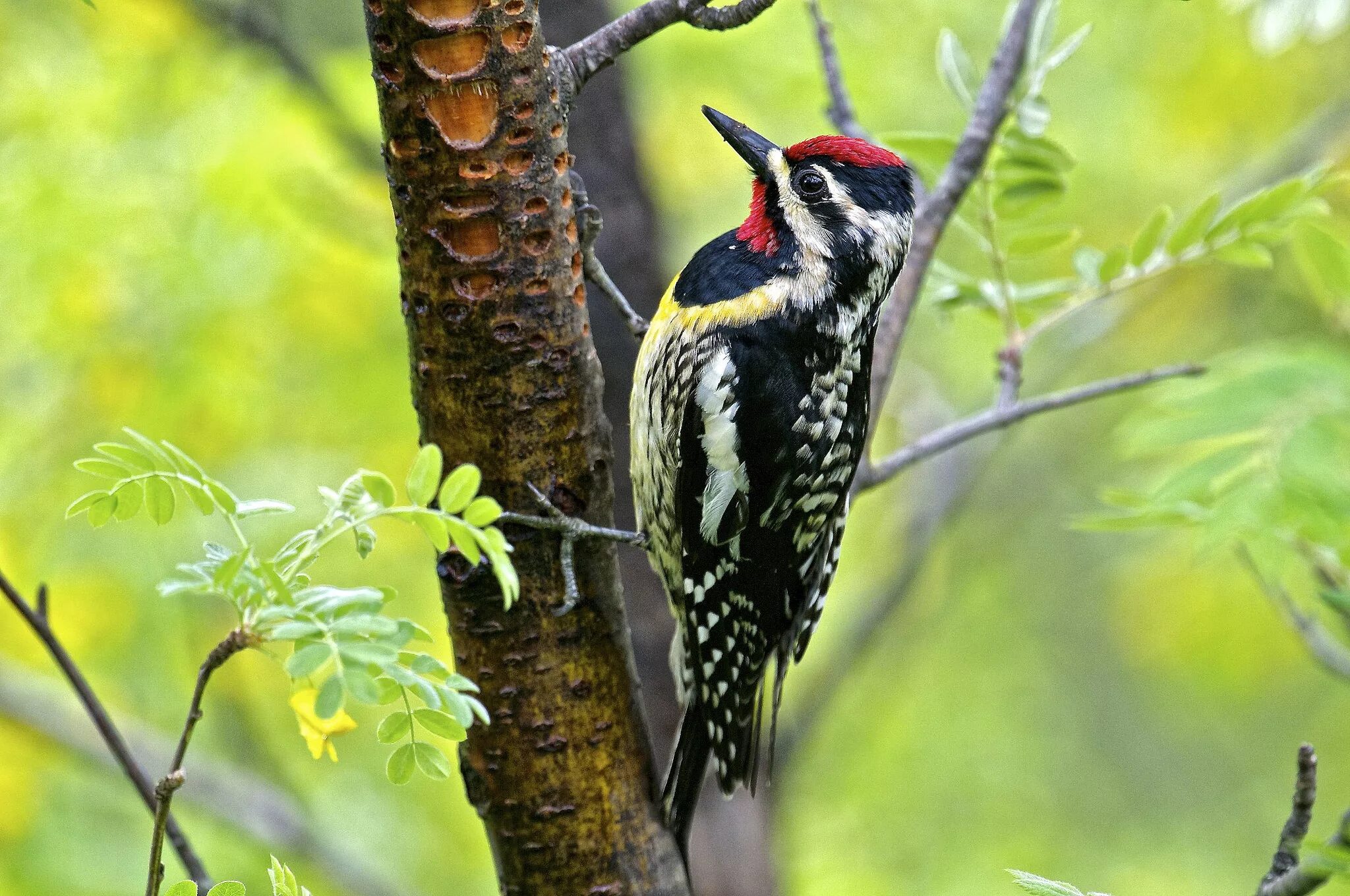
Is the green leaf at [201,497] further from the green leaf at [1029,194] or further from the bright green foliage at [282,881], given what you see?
the green leaf at [1029,194]

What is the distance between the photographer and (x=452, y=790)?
4348mm

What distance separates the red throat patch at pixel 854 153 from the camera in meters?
2.35

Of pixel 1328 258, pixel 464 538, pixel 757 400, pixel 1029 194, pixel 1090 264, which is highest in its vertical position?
pixel 1029 194

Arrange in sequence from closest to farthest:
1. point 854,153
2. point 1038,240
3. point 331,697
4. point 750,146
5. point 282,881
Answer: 1. point 331,697
2. point 282,881
3. point 854,153
4. point 750,146
5. point 1038,240

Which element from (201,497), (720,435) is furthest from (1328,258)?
(201,497)

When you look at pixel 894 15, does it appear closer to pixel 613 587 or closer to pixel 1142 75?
→ pixel 1142 75

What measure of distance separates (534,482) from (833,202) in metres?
1.01

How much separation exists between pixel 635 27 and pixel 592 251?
639 mm

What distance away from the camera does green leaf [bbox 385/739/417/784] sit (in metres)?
1.35

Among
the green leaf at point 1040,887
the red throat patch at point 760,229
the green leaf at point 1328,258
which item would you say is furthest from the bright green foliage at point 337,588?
the green leaf at point 1328,258

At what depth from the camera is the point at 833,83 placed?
2703 millimetres

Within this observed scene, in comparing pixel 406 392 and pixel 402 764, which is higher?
pixel 406 392

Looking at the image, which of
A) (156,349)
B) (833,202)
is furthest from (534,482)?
(156,349)

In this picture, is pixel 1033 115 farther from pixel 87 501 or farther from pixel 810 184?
pixel 87 501
